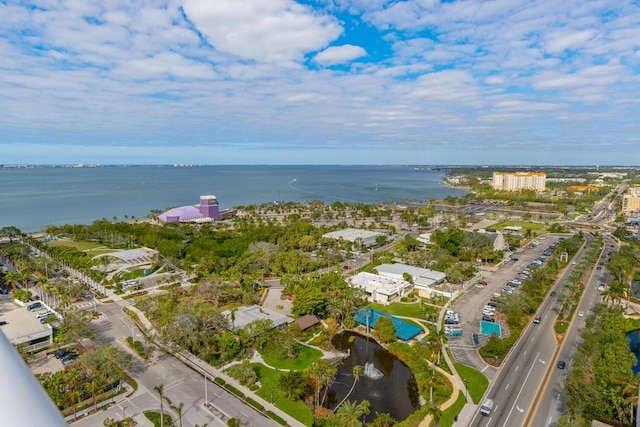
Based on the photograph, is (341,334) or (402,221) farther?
(402,221)

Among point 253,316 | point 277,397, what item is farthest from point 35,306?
point 277,397

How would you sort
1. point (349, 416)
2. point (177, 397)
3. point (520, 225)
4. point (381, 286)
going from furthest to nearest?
point (520, 225) → point (381, 286) → point (177, 397) → point (349, 416)

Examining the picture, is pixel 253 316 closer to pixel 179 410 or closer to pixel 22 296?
pixel 179 410

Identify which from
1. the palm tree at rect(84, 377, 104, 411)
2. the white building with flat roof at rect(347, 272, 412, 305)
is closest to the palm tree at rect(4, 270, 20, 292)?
the palm tree at rect(84, 377, 104, 411)

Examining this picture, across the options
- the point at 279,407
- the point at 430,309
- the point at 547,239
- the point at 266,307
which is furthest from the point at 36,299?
the point at 547,239

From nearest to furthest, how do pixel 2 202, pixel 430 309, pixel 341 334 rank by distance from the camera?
pixel 341 334
pixel 430 309
pixel 2 202

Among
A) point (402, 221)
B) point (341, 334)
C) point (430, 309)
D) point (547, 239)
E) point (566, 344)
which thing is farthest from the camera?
point (402, 221)

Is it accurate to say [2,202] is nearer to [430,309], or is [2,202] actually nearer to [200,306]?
[200,306]
